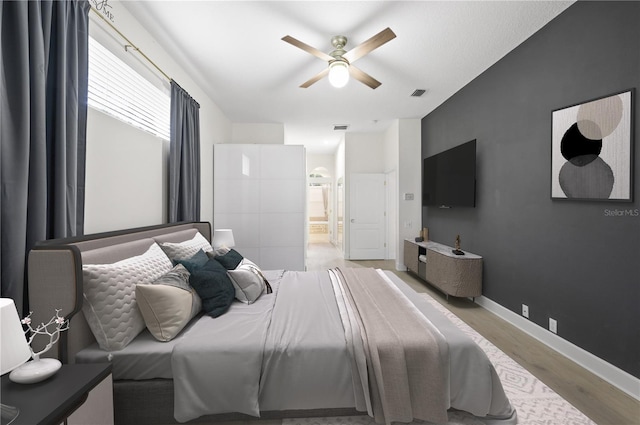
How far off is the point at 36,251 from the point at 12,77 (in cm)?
85

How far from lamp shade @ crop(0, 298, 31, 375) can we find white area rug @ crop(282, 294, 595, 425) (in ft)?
4.11

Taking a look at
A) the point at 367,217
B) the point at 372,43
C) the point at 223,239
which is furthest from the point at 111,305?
the point at 367,217

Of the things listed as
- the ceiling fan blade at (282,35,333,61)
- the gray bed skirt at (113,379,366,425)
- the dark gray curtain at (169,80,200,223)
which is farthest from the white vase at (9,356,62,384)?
the ceiling fan blade at (282,35,333,61)

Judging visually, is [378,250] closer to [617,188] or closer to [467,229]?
[467,229]

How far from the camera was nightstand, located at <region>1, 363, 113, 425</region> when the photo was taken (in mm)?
858

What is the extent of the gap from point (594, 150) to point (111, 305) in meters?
3.31

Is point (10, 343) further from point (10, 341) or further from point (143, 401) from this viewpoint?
point (143, 401)

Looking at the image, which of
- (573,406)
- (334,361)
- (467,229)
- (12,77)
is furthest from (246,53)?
(573,406)

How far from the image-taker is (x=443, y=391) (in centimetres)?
133

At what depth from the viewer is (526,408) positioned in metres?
1.60

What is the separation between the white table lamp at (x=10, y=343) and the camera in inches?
29.6

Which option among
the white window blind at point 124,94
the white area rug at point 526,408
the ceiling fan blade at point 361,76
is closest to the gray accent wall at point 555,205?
the white area rug at point 526,408

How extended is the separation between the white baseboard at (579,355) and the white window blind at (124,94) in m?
4.05

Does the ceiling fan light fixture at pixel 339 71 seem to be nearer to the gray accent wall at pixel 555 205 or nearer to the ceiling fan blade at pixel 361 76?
the ceiling fan blade at pixel 361 76
